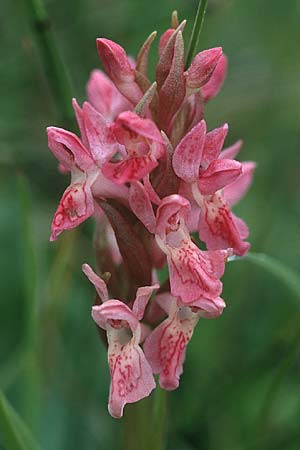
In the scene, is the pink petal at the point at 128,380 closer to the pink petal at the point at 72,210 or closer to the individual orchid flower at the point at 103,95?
the pink petal at the point at 72,210

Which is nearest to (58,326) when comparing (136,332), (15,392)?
(15,392)

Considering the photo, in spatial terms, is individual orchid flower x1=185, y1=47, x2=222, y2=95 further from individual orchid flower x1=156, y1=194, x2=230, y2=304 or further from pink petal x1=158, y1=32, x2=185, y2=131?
individual orchid flower x1=156, y1=194, x2=230, y2=304

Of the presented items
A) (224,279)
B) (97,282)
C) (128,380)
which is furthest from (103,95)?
(224,279)

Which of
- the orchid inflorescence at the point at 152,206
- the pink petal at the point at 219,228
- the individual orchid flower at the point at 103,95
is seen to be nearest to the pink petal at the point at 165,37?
the orchid inflorescence at the point at 152,206

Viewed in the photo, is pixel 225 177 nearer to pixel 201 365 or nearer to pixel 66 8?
pixel 201 365

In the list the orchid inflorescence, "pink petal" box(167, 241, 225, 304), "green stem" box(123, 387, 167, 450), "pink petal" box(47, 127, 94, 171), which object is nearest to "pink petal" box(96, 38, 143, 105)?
the orchid inflorescence

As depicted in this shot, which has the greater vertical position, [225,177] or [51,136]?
[51,136]

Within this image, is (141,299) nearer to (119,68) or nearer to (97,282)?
(97,282)
